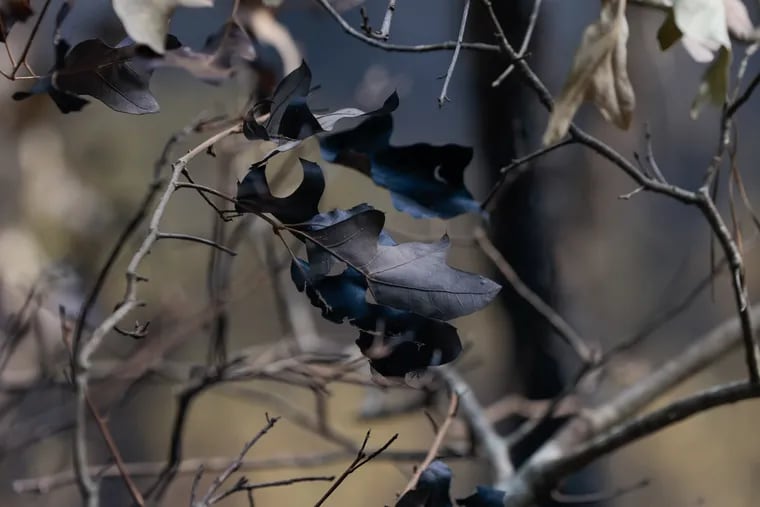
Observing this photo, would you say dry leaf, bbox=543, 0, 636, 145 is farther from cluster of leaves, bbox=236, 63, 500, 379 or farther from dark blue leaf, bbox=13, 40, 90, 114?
dark blue leaf, bbox=13, 40, 90, 114

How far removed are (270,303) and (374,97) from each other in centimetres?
44

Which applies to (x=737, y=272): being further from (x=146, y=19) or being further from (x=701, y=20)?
(x=146, y=19)

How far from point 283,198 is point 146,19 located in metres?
0.09

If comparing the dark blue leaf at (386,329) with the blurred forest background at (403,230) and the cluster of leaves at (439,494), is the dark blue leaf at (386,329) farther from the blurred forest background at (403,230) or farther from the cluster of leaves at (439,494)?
the blurred forest background at (403,230)

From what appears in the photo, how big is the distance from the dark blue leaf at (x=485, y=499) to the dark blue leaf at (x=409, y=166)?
14 centimetres

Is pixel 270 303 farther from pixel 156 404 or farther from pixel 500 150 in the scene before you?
pixel 500 150

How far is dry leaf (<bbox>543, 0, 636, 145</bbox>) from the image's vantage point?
0.35 m

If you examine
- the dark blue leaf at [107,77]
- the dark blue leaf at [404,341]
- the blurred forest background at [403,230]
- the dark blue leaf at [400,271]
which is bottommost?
the blurred forest background at [403,230]

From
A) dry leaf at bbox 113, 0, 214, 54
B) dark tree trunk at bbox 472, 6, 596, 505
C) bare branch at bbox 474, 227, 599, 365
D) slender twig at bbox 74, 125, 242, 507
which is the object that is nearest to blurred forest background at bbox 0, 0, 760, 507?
dark tree trunk at bbox 472, 6, 596, 505

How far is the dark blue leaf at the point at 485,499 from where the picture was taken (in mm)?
371

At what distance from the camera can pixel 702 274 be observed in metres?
1.12

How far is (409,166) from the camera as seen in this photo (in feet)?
1.21

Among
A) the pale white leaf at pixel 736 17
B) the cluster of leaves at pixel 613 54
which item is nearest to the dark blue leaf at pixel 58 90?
the cluster of leaves at pixel 613 54

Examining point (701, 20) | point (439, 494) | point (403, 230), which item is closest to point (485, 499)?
point (439, 494)
